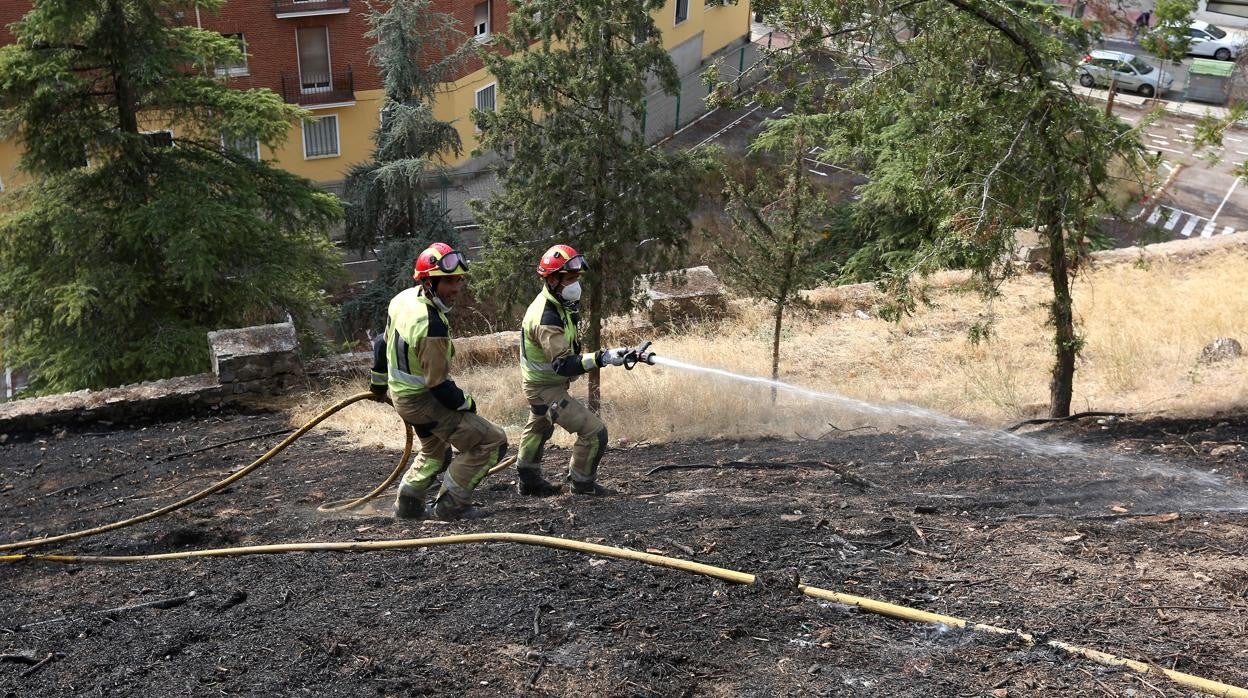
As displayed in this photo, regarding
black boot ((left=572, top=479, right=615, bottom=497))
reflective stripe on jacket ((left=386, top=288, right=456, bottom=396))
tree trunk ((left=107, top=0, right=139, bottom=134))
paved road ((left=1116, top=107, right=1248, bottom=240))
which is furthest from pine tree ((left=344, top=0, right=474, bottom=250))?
paved road ((left=1116, top=107, right=1248, bottom=240))

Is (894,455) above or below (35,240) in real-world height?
below

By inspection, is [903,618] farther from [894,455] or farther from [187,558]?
[187,558]

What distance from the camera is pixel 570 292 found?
7.11 m

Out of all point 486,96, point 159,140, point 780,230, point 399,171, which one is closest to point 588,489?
point 780,230

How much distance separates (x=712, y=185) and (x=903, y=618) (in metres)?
24.0

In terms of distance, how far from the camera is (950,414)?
10688 millimetres

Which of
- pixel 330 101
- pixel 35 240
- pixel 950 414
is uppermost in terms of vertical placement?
pixel 330 101

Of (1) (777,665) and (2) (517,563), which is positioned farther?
(2) (517,563)

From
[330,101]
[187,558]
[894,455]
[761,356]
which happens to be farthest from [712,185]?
[187,558]

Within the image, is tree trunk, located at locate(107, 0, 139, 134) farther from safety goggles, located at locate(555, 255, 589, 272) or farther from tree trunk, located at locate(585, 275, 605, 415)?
safety goggles, located at locate(555, 255, 589, 272)

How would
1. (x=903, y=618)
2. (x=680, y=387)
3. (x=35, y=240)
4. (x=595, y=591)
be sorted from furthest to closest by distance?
(x=35, y=240) → (x=680, y=387) → (x=595, y=591) → (x=903, y=618)

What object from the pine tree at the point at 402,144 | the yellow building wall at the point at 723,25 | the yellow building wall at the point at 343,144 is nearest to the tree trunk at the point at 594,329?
the pine tree at the point at 402,144

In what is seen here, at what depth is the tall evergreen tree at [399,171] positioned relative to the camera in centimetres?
2109

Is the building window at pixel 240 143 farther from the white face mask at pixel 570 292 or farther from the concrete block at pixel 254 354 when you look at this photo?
the white face mask at pixel 570 292
